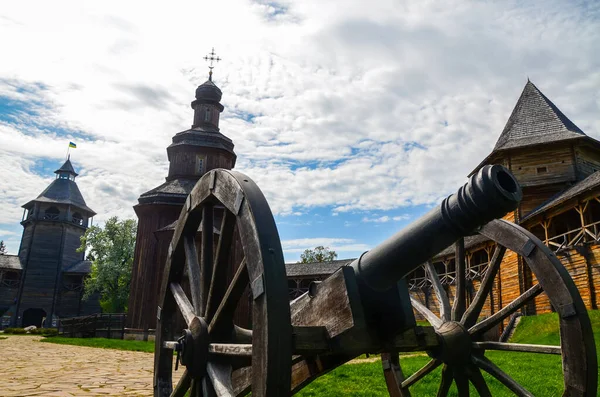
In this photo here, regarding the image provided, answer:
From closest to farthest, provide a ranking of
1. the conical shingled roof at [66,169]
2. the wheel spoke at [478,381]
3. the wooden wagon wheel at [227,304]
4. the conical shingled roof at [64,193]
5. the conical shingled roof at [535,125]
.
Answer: the wooden wagon wheel at [227,304], the wheel spoke at [478,381], the conical shingled roof at [535,125], the conical shingled roof at [64,193], the conical shingled roof at [66,169]

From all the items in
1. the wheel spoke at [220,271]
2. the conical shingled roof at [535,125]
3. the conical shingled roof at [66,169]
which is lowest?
the wheel spoke at [220,271]

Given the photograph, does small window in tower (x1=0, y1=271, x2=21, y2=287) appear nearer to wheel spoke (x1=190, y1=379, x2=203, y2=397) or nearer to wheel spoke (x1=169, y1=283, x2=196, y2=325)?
wheel spoke (x1=169, y1=283, x2=196, y2=325)

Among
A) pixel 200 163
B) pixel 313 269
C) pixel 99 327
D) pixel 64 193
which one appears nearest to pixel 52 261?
pixel 64 193

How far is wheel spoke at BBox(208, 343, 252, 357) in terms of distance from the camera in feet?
7.59

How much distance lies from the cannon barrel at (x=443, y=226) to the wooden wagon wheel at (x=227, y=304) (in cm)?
66

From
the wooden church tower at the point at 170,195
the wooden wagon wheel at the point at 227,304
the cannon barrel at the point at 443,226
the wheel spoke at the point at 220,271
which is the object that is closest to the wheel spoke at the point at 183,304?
the wooden wagon wheel at the point at 227,304

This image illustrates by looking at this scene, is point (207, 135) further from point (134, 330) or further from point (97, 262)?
point (97, 262)

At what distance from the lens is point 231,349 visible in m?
2.51

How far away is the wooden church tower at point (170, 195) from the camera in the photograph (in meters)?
20.5

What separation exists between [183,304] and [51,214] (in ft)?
147

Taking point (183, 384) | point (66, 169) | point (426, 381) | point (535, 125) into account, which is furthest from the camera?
point (66, 169)

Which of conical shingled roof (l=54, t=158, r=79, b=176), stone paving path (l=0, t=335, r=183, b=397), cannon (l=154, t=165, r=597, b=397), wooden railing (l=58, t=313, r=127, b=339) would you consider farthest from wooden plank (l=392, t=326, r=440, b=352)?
conical shingled roof (l=54, t=158, r=79, b=176)

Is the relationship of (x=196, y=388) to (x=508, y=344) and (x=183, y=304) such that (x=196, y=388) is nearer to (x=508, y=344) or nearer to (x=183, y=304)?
(x=183, y=304)

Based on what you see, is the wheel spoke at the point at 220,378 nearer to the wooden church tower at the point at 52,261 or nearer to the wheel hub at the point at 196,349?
the wheel hub at the point at 196,349
